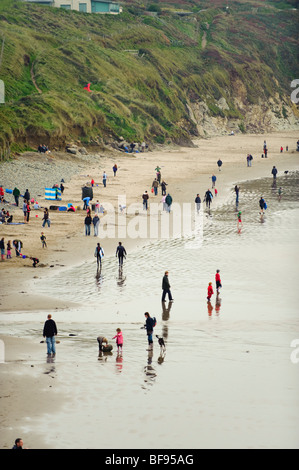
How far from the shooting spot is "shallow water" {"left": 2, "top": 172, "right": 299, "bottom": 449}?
52.7 ft

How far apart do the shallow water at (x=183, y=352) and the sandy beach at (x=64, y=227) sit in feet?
1.30

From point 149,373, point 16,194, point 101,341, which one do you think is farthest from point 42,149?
point 149,373

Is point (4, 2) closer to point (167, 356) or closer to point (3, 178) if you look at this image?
point (3, 178)

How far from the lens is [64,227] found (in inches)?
1490

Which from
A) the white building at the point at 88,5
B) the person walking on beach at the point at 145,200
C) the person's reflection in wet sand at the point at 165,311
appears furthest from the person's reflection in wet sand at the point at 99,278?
the white building at the point at 88,5

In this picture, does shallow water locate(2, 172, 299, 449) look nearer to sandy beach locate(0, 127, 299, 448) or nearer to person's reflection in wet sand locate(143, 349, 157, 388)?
person's reflection in wet sand locate(143, 349, 157, 388)

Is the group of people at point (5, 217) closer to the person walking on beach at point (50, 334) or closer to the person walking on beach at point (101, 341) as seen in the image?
the person walking on beach at point (101, 341)

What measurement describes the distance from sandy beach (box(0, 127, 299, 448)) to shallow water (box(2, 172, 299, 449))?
1.30ft

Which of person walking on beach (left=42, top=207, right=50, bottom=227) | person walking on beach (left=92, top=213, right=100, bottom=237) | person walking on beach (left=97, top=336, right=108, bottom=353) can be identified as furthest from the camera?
person walking on beach (left=42, top=207, right=50, bottom=227)

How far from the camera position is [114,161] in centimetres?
6291

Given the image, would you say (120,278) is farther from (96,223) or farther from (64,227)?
(64,227)

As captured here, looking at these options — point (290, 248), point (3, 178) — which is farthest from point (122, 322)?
point (3, 178)

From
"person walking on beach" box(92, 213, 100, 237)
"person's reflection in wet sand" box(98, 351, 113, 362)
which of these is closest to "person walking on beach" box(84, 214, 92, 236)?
"person walking on beach" box(92, 213, 100, 237)

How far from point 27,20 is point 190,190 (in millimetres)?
51006
